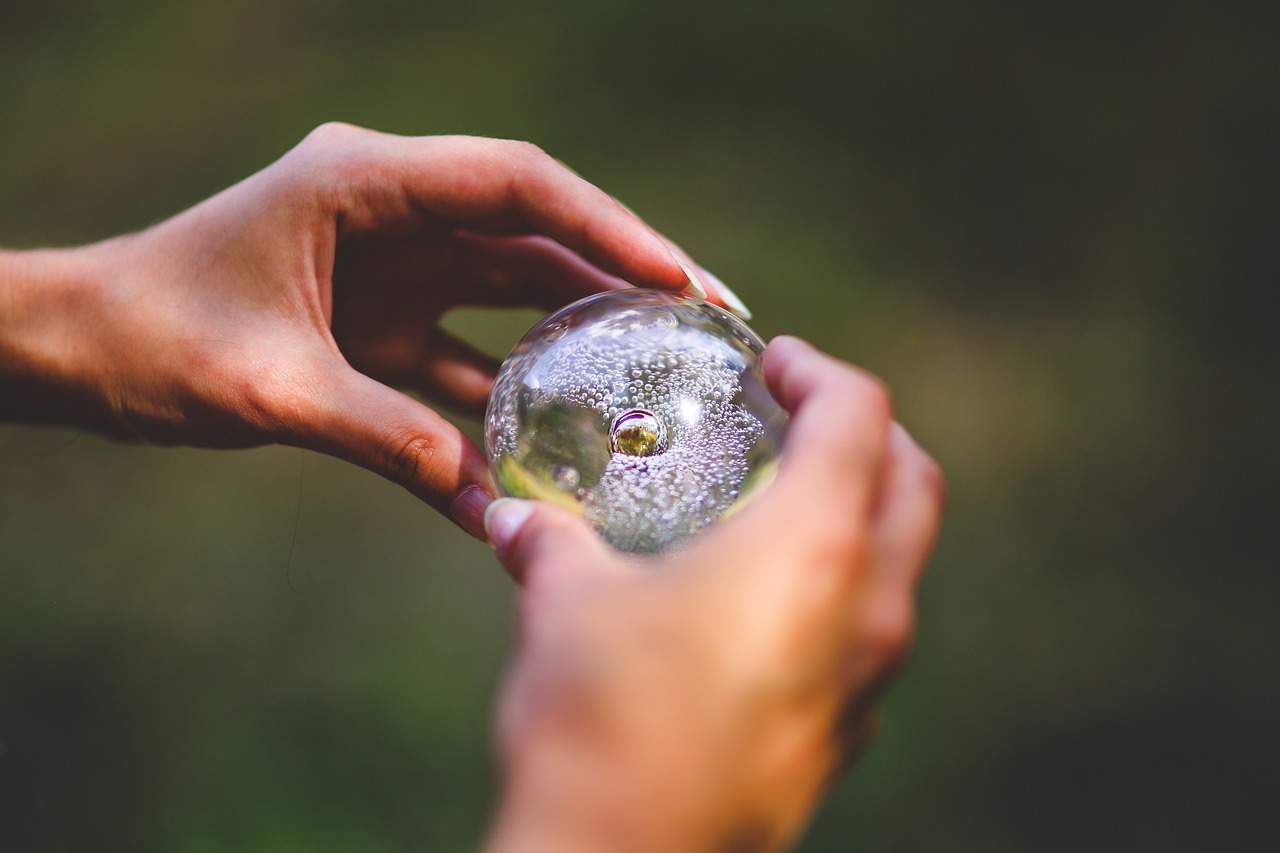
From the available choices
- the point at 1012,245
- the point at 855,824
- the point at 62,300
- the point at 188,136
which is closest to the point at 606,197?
the point at 62,300

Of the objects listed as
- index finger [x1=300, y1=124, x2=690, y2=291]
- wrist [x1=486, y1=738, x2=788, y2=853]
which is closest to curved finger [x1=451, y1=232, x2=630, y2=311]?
index finger [x1=300, y1=124, x2=690, y2=291]

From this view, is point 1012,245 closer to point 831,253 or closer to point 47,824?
point 831,253

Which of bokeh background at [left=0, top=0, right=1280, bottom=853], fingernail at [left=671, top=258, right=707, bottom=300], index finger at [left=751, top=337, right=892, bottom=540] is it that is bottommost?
bokeh background at [left=0, top=0, right=1280, bottom=853]

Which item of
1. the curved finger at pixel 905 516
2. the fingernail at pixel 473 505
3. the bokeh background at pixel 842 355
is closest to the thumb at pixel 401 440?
the fingernail at pixel 473 505

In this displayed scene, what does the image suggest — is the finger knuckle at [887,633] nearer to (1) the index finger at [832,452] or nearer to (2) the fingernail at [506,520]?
(1) the index finger at [832,452]

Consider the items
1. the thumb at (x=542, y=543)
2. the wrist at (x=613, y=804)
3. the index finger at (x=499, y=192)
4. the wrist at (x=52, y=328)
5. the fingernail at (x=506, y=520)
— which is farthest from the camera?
the wrist at (x=52, y=328)

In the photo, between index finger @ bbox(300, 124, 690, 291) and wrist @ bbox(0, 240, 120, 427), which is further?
wrist @ bbox(0, 240, 120, 427)

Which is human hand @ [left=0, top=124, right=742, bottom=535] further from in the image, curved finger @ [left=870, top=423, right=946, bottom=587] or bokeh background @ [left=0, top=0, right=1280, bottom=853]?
bokeh background @ [left=0, top=0, right=1280, bottom=853]
